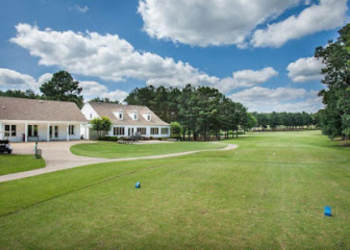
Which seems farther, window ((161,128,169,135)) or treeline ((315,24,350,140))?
window ((161,128,169,135))

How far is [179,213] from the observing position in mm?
5164

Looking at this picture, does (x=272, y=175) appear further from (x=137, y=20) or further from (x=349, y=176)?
(x=137, y=20)

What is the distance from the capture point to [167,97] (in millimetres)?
64625

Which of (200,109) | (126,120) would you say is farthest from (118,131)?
(200,109)

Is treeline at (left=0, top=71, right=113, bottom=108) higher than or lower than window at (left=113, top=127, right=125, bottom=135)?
higher

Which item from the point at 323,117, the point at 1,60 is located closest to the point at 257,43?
the point at 323,117

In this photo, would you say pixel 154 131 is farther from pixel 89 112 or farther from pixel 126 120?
pixel 89 112

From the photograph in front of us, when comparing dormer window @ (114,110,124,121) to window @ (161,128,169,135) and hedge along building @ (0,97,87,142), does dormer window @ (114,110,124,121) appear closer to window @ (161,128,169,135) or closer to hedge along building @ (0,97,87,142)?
hedge along building @ (0,97,87,142)

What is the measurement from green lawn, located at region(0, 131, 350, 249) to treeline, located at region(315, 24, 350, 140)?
21186 millimetres

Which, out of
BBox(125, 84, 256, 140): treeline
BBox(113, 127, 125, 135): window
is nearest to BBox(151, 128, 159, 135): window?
BBox(125, 84, 256, 140): treeline

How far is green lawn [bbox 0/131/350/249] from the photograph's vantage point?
395 centimetres

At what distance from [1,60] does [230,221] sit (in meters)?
33.7

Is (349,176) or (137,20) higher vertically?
(137,20)

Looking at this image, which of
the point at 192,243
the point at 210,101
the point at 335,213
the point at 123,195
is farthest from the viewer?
the point at 210,101
